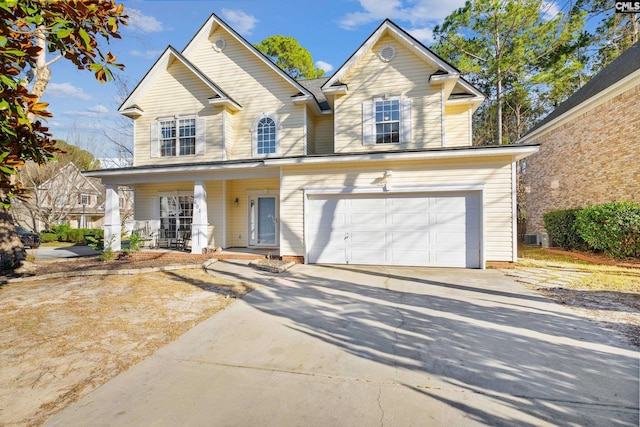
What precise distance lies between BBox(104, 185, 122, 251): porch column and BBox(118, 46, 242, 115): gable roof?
3708 mm

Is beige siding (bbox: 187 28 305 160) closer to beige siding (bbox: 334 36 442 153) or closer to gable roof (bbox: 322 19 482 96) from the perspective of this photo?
beige siding (bbox: 334 36 442 153)

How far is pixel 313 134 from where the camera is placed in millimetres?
13188

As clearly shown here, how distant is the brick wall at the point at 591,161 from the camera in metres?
11.4

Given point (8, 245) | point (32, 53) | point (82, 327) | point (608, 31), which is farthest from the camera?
point (608, 31)

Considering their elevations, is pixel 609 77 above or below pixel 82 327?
above

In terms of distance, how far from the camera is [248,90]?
12.8 meters

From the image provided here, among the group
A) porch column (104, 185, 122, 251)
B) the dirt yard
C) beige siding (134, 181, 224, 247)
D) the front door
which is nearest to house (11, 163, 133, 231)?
beige siding (134, 181, 224, 247)

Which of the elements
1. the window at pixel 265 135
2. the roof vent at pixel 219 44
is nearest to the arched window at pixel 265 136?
the window at pixel 265 135

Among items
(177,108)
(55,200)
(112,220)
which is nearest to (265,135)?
(177,108)

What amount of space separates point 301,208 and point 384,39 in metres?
7.08

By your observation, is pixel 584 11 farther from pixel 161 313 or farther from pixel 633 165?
pixel 161 313

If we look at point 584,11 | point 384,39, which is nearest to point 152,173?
A: point 384,39

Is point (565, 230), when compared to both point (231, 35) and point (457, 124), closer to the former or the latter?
point (457, 124)

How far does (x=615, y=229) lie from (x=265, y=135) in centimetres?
1282
